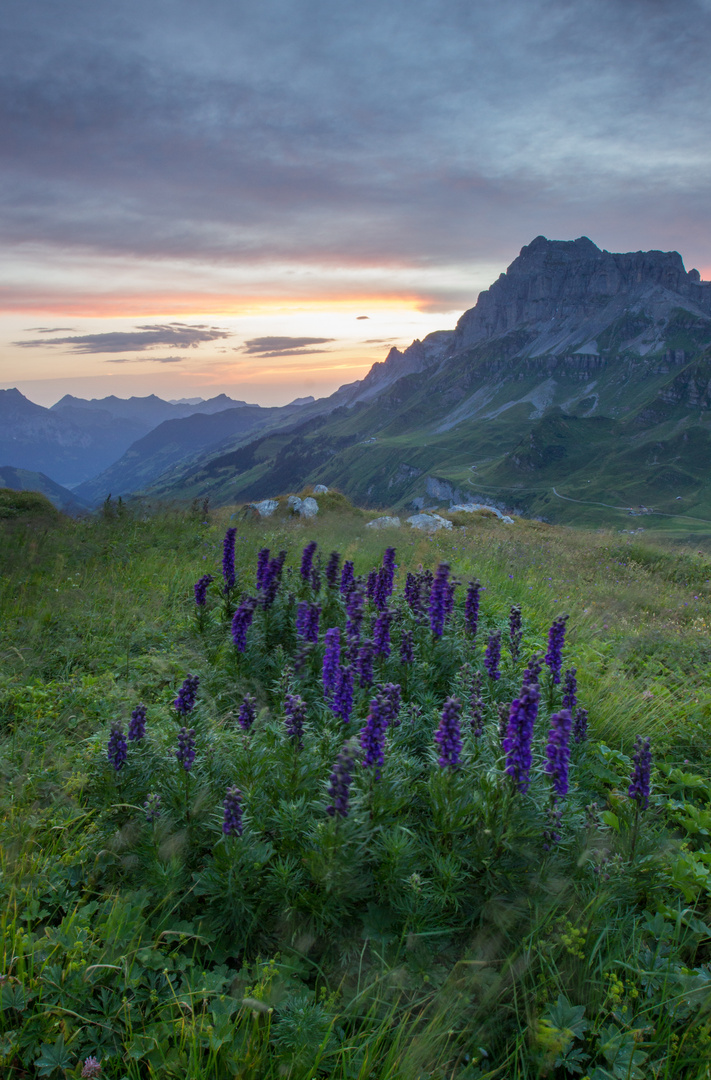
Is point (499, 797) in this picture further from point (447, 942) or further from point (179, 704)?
point (179, 704)

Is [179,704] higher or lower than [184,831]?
higher

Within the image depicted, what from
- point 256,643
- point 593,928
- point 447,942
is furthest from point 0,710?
point 593,928

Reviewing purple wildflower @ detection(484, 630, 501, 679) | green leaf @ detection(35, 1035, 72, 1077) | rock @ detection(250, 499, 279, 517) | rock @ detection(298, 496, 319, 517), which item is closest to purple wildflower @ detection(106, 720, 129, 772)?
green leaf @ detection(35, 1035, 72, 1077)

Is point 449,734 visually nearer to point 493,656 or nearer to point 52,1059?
point 493,656

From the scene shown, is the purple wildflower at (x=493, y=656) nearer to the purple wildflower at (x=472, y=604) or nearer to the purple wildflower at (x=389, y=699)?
the purple wildflower at (x=472, y=604)

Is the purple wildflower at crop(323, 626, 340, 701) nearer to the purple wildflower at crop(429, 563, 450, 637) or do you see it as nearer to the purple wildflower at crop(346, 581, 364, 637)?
the purple wildflower at crop(346, 581, 364, 637)

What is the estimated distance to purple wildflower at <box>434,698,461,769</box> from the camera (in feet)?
11.8

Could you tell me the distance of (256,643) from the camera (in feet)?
21.1

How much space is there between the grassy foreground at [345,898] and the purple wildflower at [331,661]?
300 millimetres

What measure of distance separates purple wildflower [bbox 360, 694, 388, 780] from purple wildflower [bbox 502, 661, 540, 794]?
2.65ft

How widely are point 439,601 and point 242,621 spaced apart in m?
2.20

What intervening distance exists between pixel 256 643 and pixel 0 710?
271cm

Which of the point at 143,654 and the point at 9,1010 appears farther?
the point at 143,654

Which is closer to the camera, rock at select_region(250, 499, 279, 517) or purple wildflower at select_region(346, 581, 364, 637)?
purple wildflower at select_region(346, 581, 364, 637)
